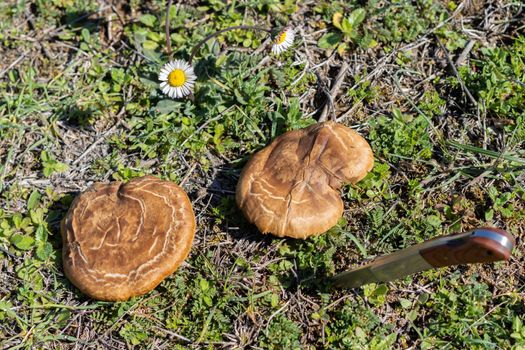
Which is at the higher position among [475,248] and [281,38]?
[475,248]

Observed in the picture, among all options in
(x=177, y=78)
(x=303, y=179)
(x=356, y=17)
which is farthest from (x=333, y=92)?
(x=177, y=78)

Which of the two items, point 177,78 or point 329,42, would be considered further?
point 329,42

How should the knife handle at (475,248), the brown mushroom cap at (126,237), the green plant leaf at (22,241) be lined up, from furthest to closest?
the green plant leaf at (22,241)
the brown mushroom cap at (126,237)
the knife handle at (475,248)

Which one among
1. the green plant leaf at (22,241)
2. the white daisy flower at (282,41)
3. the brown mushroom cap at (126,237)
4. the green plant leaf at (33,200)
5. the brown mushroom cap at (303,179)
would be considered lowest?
the green plant leaf at (22,241)

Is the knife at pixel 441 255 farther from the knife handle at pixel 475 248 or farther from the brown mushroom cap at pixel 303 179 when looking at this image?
the brown mushroom cap at pixel 303 179

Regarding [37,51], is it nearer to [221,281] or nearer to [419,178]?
[221,281]

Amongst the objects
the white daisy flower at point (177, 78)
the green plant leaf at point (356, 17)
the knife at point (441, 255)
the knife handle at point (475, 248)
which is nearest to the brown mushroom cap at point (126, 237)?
the white daisy flower at point (177, 78)

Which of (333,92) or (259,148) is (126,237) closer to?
(259,148)
